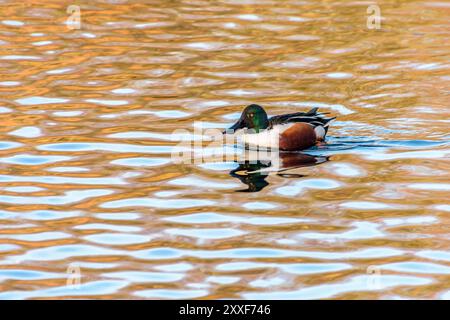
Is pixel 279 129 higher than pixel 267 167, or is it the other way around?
pixel 279 129

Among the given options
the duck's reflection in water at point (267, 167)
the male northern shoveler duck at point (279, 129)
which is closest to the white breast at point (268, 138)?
the male northern shoveler duck at point (279, 129)

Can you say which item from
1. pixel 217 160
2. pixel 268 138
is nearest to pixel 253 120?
pixel 268 138

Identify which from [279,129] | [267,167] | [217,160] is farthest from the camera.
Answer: [279,129]

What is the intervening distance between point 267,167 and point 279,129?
704mm

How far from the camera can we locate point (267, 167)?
33.1 ft

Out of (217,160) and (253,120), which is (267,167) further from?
(253,120)

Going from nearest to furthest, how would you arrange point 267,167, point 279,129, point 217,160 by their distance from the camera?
point 267,167 → point 217,160 → point 279,129

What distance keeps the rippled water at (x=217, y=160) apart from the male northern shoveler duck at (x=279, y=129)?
172 millimetres

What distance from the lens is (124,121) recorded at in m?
11.2

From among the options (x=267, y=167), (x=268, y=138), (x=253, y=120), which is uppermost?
(x=253, y=120)

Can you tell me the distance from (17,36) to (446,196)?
7.30 m

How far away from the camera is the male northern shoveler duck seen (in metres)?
10.7

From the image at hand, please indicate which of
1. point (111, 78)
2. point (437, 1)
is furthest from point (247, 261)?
point (437, 1)
